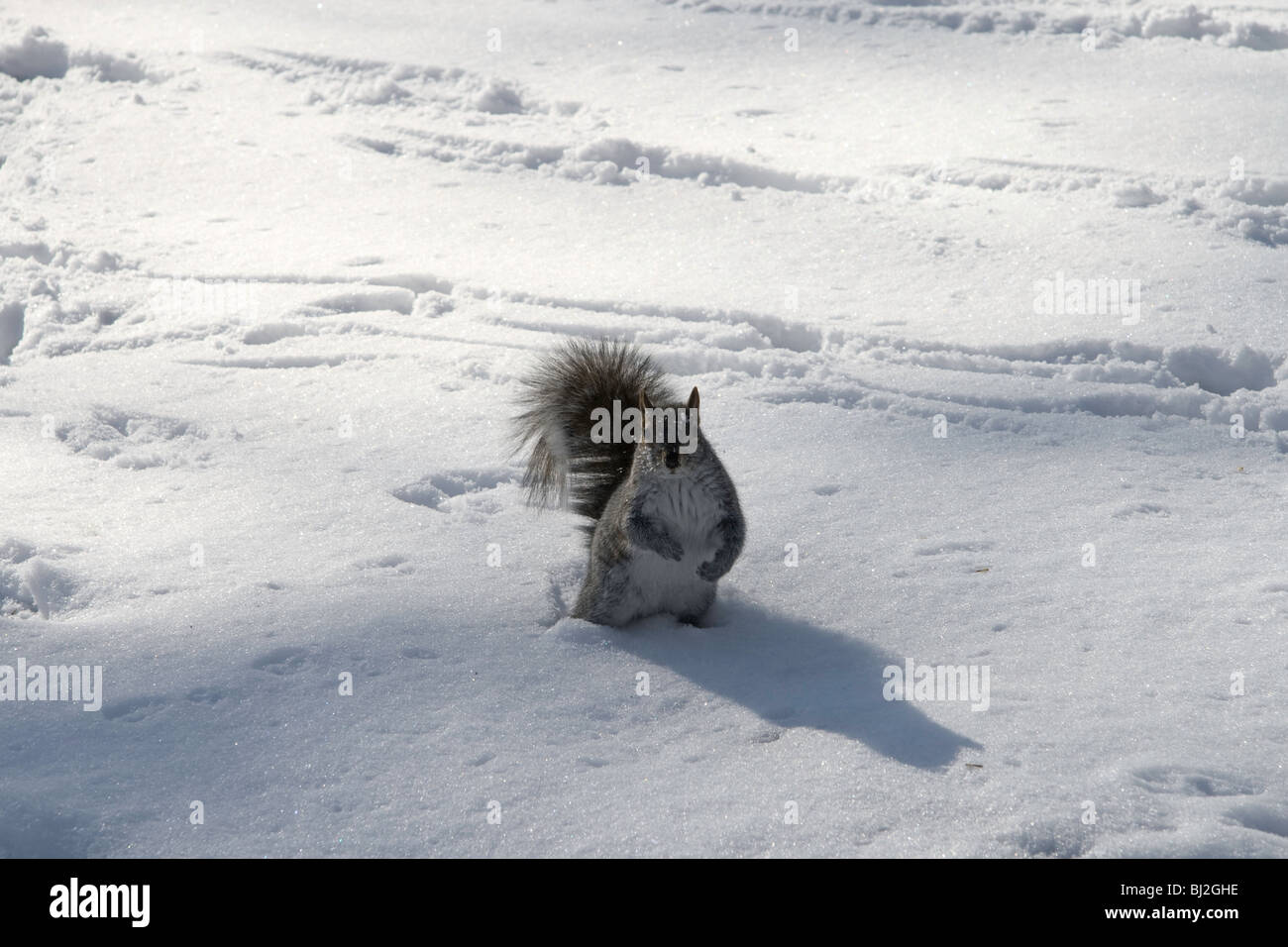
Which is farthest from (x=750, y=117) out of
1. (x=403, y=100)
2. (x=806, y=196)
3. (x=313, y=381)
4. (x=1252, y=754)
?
(x=1252, y=754)

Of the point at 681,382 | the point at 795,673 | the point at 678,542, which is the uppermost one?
the point at 681,382

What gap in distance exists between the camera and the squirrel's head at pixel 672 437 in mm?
3332

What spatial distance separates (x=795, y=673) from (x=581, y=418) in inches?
51.1

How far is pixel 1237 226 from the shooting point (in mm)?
6184

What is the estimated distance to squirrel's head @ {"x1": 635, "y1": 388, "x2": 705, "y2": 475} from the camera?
333 cm

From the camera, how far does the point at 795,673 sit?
3184 millimetres

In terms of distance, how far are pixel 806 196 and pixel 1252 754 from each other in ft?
16.8

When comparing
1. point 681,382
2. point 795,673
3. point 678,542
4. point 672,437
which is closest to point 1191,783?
point 795,673

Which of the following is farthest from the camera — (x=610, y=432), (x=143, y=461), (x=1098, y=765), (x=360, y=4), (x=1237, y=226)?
(x=360, y=4)

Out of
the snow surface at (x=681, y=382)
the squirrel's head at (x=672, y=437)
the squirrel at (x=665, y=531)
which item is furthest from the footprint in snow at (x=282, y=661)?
the squirrel's head at (x=672, y=437)

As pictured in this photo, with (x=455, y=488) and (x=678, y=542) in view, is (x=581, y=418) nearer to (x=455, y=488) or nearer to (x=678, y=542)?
(x=455, y=488)

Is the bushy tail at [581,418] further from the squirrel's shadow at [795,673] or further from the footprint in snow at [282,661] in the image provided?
the footprint in snow at [282,661]

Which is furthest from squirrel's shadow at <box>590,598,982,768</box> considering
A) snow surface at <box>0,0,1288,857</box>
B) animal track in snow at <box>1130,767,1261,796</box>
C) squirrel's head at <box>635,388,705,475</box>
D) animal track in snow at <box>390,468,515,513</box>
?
animal track in snow at <box>390,468,515,513</box>

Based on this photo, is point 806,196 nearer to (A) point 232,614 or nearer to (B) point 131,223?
(B) point 131,223
